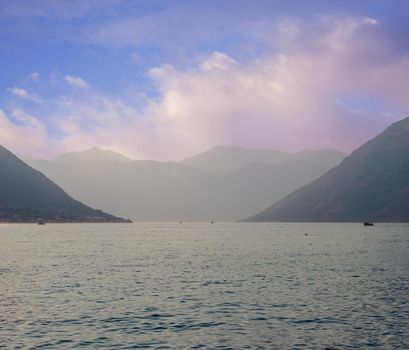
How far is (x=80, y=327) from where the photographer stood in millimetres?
44938

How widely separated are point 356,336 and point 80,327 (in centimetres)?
2503

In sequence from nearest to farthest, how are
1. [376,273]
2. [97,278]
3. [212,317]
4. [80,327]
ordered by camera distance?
[80,327] → [212,317] → [97,278] → [376,273]

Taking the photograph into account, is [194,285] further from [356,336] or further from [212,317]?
[356,336]

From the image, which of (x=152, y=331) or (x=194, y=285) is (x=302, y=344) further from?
(x=194, y=285)

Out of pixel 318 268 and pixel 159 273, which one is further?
pixel 318 268

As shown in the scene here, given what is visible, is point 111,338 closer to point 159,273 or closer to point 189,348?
point 189,348

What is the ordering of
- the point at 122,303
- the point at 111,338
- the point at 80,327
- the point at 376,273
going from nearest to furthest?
1. the point at 111,338
2. the point at 80,327
3. the point at 122,303
4. the point at 376,273

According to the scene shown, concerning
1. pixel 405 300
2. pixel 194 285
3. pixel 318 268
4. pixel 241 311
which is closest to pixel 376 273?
pixel 318 268

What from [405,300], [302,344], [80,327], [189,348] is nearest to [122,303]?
[80,327]

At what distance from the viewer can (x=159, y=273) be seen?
8838cm

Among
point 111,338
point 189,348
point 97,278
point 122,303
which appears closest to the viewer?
point 189,348

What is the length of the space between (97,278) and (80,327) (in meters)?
36.7

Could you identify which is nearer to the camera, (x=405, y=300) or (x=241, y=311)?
(x=241, y=311)

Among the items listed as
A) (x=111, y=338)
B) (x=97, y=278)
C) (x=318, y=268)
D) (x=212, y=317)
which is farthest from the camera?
(x=318, y=268)
